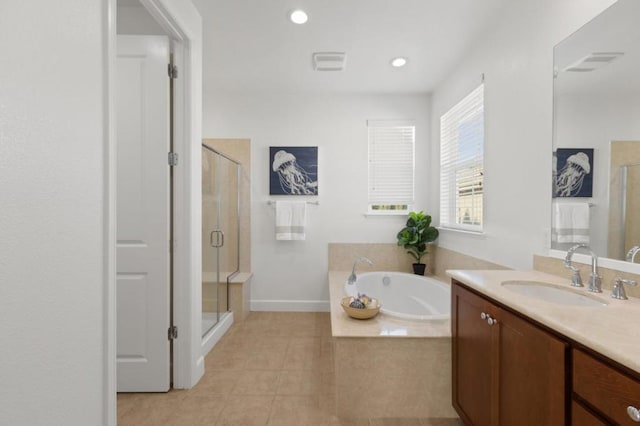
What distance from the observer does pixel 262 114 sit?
3.41 m

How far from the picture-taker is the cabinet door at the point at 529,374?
89cm

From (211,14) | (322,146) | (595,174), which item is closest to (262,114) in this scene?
(322,146)

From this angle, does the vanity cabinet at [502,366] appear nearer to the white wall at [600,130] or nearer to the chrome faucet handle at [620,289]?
the chrome faucet handle at [620,289]

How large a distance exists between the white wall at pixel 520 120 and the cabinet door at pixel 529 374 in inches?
33.3

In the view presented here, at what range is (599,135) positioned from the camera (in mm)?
1305

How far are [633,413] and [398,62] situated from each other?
109 inches

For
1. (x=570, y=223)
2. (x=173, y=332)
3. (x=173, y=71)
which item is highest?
(x=173, y=71)

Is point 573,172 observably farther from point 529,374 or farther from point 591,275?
point 529,374

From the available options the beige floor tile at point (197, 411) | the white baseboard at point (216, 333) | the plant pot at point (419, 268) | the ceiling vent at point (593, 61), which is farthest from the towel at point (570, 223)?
the white baseboard at point (216, 333)

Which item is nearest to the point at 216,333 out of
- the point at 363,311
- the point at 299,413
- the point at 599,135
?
the point at 299,413

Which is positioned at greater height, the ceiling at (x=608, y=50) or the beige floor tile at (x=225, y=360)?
the ceiling at (x=608, y=50)

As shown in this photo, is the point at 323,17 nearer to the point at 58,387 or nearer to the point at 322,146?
the point at 322,146

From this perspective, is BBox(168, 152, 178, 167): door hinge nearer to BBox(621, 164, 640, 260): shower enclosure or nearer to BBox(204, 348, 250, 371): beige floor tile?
BBox(204, 348, 250, 371): beige floor tile

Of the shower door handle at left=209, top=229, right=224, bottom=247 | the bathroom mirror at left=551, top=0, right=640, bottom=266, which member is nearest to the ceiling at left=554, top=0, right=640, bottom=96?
the bathroom mirror at left=551, top=0, right=640, bottom=266
